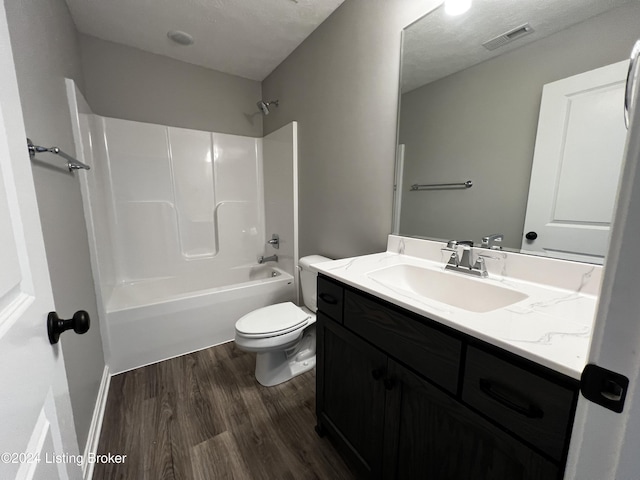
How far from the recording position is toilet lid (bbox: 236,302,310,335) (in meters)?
1.53

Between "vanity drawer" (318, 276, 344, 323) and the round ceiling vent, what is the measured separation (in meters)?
2.10

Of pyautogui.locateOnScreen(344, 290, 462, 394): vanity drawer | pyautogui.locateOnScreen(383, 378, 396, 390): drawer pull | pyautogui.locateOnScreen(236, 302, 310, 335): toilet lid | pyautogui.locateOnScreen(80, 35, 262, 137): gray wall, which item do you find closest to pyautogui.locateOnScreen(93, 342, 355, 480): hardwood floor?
pyautogui.locateOnScreen(236, 302, 310, 335): toilet lid

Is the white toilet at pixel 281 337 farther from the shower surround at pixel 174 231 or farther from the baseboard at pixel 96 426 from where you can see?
the baseboard at pixel 96 426

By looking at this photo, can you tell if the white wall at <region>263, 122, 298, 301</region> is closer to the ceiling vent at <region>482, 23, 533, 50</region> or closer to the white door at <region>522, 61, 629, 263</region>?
the ceiling vent at <region>482, 23, 533, 50</region>

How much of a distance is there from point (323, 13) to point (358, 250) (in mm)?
1556

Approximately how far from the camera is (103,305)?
172 centimetres

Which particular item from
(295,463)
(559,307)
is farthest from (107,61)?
(559,307)

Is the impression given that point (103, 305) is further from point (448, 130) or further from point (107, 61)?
point (448, 130)

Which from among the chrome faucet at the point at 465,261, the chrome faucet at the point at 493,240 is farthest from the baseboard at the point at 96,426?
the chrome faucet at the point at 493,240

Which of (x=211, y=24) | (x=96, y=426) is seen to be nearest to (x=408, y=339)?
(x=96, y=426)

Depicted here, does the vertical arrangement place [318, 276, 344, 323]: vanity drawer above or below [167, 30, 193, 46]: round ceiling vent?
below

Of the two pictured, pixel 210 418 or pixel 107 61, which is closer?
pixel 210 418

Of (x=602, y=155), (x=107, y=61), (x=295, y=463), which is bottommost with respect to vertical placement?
(x=295, y=463)

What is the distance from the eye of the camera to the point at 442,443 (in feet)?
2.42
